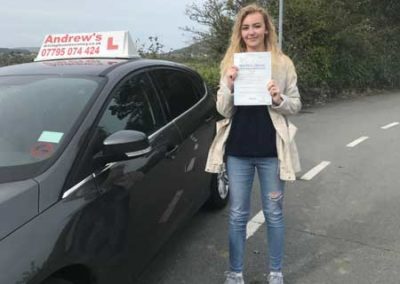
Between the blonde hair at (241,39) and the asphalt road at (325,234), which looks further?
the asphalt road at (325,234)

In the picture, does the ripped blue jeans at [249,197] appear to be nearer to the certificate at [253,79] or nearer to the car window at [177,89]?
the certificate at [253,79]

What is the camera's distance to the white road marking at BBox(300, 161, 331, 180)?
702cm

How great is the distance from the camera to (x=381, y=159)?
809cm

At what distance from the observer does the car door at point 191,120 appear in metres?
4.22

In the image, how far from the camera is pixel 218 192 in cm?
538

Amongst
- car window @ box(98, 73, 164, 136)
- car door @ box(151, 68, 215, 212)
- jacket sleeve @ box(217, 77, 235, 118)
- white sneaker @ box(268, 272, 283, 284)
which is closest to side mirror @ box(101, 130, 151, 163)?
car window @ box(98, 73, 164, 136)

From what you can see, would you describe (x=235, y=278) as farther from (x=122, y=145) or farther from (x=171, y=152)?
(x=122, y=145)

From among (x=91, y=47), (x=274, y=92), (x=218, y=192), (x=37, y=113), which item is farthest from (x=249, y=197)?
(x=91, y=47)

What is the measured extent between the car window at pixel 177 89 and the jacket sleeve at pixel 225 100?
2.61ft

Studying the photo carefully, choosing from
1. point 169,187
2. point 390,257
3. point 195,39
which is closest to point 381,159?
point 390,257

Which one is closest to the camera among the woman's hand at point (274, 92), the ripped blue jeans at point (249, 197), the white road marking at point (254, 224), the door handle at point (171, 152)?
the woman's hand at point (274, 92)

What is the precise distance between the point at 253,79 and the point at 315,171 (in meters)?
4.31

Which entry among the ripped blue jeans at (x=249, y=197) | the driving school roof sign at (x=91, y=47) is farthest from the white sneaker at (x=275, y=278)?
the driving school roof sign at (x=91, y=47)

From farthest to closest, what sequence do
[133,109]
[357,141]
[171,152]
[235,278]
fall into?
[357,141], [171,152], [235,278], [133,109]
